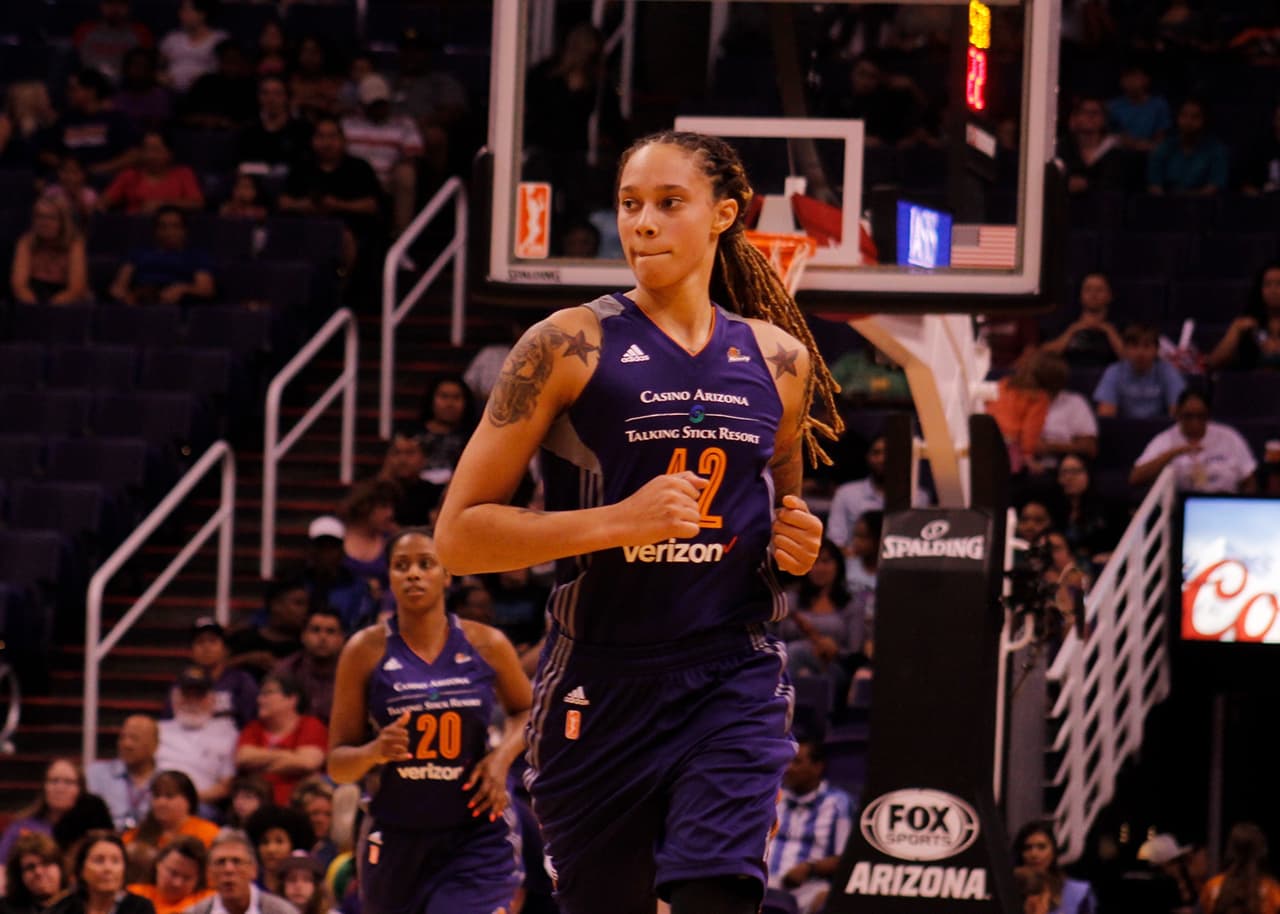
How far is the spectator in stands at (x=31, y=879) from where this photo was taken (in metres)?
10.1

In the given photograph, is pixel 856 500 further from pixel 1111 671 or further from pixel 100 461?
pixel 100 461

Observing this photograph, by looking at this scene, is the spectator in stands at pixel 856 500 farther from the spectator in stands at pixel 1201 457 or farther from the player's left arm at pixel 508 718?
the player's left arm at pixel 508 718

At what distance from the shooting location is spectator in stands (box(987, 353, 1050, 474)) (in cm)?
1339

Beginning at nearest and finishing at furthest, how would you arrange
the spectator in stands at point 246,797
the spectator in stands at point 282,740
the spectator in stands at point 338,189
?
the spectator in stands at point 246,797
the spectator in stands at point 282,740
the spectator in stands at point 338,189

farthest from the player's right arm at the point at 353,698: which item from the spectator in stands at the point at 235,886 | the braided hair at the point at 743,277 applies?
the braided hair at the point at 743,277

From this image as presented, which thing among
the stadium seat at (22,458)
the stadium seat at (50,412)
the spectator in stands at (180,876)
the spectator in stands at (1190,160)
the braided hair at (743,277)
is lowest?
the spectator in stands at (180,876)

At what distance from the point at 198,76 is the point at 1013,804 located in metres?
9.98

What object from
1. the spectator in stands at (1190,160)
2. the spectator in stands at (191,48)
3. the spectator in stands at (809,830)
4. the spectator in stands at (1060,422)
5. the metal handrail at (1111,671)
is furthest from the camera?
the spectator in stands at (191,48)

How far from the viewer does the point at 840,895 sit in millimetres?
9359

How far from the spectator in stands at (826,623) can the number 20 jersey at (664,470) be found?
7458 millimetres

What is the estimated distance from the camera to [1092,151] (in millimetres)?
15672

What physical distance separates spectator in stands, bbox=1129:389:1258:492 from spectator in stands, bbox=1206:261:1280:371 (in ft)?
3.17

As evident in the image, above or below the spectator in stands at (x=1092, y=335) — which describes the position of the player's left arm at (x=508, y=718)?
below

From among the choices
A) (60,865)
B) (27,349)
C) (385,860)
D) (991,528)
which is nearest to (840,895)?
(991,528)
